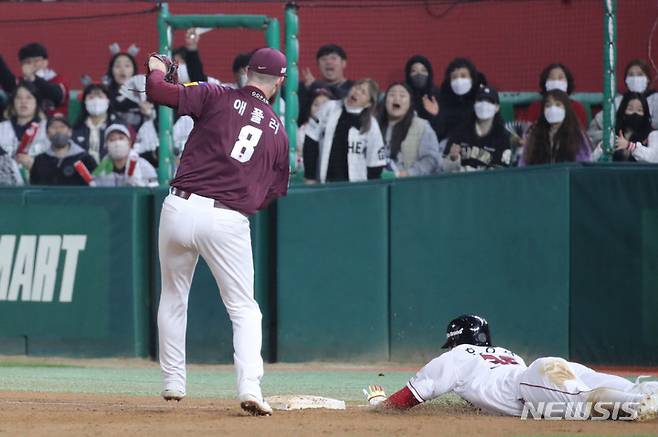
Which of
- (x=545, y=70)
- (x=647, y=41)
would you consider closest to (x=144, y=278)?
(x=545, y=70)

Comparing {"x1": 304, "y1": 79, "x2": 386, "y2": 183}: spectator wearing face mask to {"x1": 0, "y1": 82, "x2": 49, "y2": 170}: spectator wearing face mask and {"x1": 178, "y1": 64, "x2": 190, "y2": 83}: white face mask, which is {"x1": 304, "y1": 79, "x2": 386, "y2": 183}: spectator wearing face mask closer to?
{"x1": 178, "y1": 64, "x2": 190, "y2": 83}: white face mask

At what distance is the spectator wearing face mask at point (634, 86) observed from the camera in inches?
403

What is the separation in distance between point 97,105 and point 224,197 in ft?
17.7

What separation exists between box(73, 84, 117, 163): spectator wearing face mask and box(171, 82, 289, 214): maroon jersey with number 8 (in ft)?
16.2

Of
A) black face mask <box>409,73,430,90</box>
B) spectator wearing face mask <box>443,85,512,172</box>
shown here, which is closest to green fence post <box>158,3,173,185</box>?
black face mask <box>409,73,430,90</box>

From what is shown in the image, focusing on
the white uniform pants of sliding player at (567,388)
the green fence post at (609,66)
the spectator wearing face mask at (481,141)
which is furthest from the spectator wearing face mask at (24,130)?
the white uniform pants of sliding player at (567,388)

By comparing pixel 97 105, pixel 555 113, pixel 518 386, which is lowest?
pixel 518 386

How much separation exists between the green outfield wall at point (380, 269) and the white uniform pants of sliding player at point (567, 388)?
152 inches

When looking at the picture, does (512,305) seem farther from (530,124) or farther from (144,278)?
(144,278)

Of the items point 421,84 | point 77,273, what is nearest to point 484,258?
point 421,84

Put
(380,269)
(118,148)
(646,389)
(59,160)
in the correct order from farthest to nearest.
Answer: (59,160) → (118,148) → (380,269) → (646,389)

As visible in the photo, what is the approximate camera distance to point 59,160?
11703 mm

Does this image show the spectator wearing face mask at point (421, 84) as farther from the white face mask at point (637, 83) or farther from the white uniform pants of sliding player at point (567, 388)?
the white uniform pants of sliding player at point (567, 388)

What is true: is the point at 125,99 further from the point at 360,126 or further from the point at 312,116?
the point at 360,126
